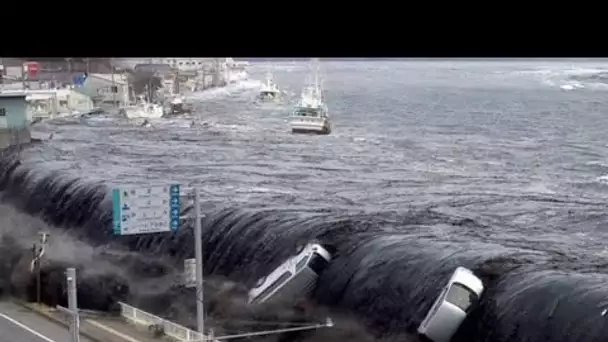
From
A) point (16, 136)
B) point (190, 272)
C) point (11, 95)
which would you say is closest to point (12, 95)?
point (11, 95)

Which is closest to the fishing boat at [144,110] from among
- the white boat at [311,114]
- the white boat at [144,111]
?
the white boat at [144,111]

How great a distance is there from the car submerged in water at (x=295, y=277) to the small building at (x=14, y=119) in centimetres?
93

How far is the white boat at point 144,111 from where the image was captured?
2.75m

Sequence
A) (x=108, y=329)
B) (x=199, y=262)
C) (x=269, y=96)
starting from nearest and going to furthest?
(x=108, y=329) → (x=199, y=262) → (x=269, y=96)

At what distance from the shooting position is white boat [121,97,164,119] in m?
2.75

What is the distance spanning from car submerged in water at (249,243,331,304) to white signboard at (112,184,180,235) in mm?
340

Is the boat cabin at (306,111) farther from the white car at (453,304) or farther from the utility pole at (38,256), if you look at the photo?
the utility pole at (38,256)

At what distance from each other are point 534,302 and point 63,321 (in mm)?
1439

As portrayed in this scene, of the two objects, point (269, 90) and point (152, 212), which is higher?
point (269, 90)

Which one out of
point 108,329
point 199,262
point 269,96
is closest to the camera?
point 108,329

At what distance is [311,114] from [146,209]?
2.09ft

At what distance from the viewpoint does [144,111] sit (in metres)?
2.79

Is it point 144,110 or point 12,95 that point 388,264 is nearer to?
point 144,110
